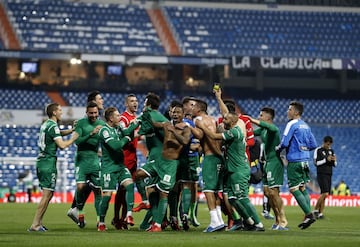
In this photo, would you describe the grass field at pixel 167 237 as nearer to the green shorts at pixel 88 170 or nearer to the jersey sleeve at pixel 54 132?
the green shorts at pixel 88 170

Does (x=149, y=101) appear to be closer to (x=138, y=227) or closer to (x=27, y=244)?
(x=138, y=227)

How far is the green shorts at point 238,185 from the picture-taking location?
1823cm

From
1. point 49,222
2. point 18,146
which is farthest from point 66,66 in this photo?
point 49,222

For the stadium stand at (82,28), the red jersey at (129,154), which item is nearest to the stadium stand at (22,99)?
the stadium stand at (82,28)

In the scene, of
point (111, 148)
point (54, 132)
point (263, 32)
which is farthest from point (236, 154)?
point (263, 32)

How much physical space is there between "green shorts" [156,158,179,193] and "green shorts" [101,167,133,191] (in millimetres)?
1150

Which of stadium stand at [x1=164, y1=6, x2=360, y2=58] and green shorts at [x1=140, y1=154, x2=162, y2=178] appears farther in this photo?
stadium stand at [x1=164, y1=6, x2=360, y2=58]

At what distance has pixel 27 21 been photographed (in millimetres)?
49375

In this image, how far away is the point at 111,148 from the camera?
63.1ft

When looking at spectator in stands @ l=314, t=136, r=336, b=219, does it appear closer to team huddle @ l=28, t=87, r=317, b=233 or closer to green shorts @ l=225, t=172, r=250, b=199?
team huddle @ l=28, t=87, r=317, b=233

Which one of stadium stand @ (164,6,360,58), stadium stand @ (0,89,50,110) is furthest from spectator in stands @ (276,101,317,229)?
Result: stadium stand @ (0,89,50,110)

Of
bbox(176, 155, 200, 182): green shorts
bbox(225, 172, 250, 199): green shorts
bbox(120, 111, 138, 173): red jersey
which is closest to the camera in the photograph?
bbox(225, 172, 250, 199): green shorts

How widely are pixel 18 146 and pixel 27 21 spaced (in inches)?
260

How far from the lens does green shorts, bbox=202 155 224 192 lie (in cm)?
1831
